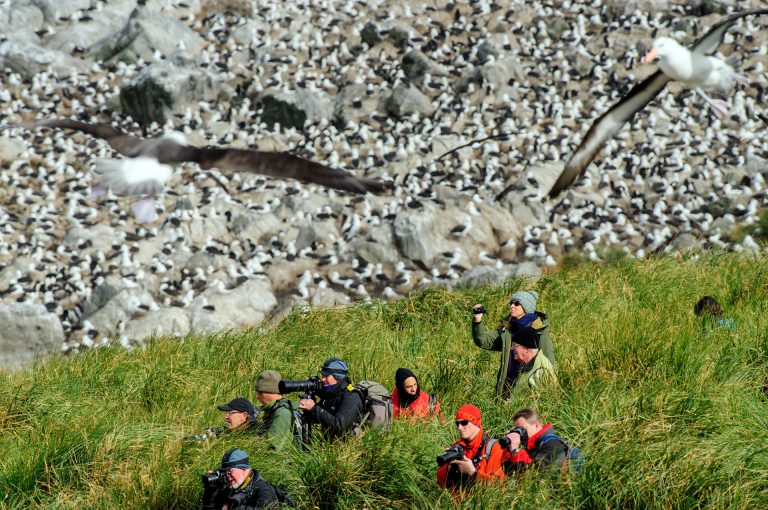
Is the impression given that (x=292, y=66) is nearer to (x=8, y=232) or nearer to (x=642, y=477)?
(x=8, y=232)

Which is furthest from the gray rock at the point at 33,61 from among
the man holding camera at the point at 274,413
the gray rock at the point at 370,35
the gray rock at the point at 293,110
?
the man holding camera at the point at 274,413

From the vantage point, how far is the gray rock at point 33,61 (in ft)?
76.3

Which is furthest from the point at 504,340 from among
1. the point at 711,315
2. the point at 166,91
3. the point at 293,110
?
the point at 166,91

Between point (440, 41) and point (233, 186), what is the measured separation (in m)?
6.85

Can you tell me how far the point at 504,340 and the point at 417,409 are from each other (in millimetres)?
746

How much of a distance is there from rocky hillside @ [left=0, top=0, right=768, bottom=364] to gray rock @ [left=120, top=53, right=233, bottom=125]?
50 millimetres

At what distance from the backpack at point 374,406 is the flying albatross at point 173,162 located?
1214mm

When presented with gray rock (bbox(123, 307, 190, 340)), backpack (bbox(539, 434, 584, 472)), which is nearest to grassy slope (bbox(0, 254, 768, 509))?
backpack (bbox(539, 434, 584, 472))

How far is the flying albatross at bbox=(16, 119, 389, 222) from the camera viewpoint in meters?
5.70

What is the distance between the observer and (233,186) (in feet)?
65.5

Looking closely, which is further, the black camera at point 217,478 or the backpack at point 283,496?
the backpack at point 283,496

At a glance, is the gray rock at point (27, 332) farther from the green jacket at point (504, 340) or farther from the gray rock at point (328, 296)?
the green jacket at point (504, 340)

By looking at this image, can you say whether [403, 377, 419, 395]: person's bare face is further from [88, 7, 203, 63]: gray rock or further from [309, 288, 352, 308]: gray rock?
[88, 7, 203, 63]: gray rock

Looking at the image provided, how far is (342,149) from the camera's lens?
66.9 feet
